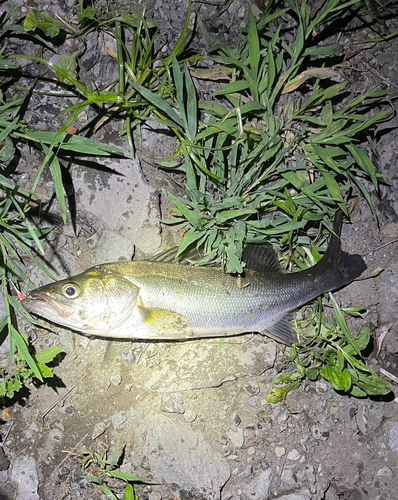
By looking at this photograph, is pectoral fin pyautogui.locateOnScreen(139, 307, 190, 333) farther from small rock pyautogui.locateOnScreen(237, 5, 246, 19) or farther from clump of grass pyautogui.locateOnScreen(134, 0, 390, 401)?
small rock pyautogui.locateOnScreen(237, 5, 246, 19)

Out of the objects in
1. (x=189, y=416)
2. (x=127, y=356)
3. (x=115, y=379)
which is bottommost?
(x=189, y=416)

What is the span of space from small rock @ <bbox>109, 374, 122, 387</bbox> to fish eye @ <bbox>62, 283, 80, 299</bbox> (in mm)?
930

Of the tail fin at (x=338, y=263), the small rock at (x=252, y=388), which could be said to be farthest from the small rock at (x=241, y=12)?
the small rock at (x=252, y=388)

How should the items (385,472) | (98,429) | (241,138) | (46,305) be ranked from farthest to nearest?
(385,472)
(98,429)
(241,138)
(46,305)

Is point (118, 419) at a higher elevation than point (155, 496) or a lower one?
higher

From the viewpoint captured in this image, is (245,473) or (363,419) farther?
(363,419)

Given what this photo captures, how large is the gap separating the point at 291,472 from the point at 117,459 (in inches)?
64.2

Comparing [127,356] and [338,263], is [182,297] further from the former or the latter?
[338,263]

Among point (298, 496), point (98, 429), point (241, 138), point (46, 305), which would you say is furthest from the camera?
point (298, 496)

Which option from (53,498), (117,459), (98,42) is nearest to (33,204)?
(98,42)

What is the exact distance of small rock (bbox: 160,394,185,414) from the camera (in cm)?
361

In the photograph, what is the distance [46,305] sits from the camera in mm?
3168

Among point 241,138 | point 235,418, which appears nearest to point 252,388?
point 235,418

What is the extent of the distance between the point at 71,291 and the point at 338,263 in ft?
7.71
